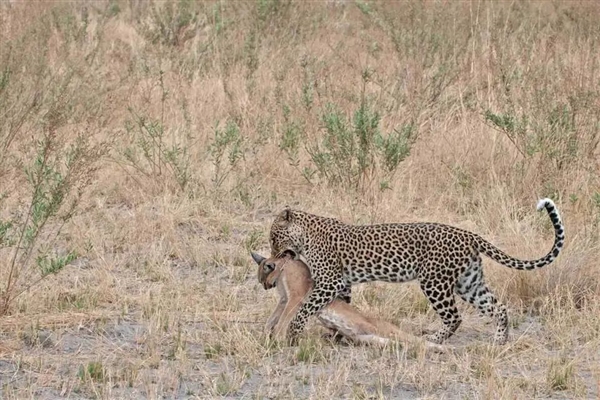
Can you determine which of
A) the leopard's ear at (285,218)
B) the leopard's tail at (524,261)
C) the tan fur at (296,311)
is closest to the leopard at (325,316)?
the tan fur at (296,311)

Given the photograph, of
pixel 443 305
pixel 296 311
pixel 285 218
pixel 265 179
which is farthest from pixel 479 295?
pixel 265 179

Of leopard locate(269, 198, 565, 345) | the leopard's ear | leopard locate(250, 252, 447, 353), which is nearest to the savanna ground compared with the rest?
leopard locate(250, 252, 447, 353)

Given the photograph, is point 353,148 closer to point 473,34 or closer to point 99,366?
point 473,34

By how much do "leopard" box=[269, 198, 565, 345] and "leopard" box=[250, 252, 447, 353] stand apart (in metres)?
0.06

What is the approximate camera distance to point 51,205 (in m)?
7.95

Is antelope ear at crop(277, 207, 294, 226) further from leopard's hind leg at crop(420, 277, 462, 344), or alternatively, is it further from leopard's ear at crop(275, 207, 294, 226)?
leopard's hind leg at crop(420, 277, 462, 344)

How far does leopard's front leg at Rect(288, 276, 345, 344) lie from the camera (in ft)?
25.1

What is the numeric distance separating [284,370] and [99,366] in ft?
3.17

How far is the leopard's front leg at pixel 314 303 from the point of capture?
7641 mm

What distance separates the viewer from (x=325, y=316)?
7699 millimetres

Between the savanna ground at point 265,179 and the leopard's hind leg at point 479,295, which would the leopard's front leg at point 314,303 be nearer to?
the savanna ground at point 265,179

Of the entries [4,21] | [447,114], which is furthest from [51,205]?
[4,21]

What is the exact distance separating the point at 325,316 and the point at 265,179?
3607 millimetres

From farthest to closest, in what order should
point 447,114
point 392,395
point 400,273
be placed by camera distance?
1. point 447,114
2. point 400,273
3. point 392,395
